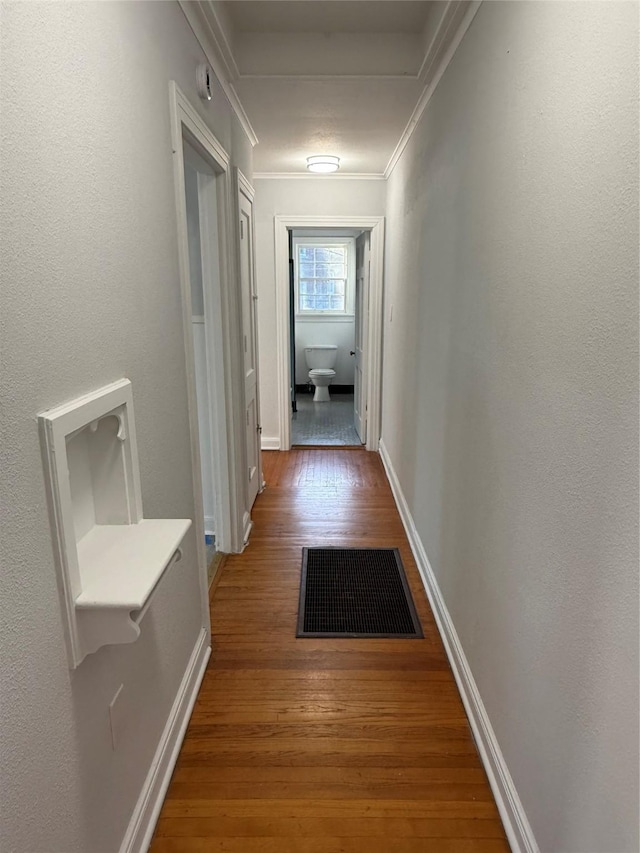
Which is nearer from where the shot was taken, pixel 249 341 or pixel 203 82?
pixel 203 82

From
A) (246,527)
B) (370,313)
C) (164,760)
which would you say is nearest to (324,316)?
(370,313)

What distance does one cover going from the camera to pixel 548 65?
45.1 inches

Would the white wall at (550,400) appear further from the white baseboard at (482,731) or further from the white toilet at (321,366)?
the white toilet at (321,366)

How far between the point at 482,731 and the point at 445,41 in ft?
8.21

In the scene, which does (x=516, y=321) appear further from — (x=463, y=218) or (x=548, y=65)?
(x=463, y=218)

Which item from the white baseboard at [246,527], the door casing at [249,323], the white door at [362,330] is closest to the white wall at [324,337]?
the white door at [362,330]

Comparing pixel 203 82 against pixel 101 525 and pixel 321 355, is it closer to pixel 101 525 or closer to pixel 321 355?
pixel 101 525

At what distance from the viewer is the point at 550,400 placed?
1.14 metres

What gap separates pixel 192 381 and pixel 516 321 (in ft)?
3.53

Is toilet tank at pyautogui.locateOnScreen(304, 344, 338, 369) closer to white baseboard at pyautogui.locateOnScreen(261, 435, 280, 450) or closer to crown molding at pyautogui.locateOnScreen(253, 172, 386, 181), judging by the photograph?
white baseboard at pyautogui.locateOnScreen(261, 435, 280, 450)

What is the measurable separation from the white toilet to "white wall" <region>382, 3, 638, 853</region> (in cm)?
478

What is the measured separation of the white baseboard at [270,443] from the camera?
4.82 meters

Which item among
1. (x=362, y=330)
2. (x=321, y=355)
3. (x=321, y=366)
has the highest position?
(x=362, y=330)

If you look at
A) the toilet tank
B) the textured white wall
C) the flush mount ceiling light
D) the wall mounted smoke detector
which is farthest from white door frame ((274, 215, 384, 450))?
the textured white wall
